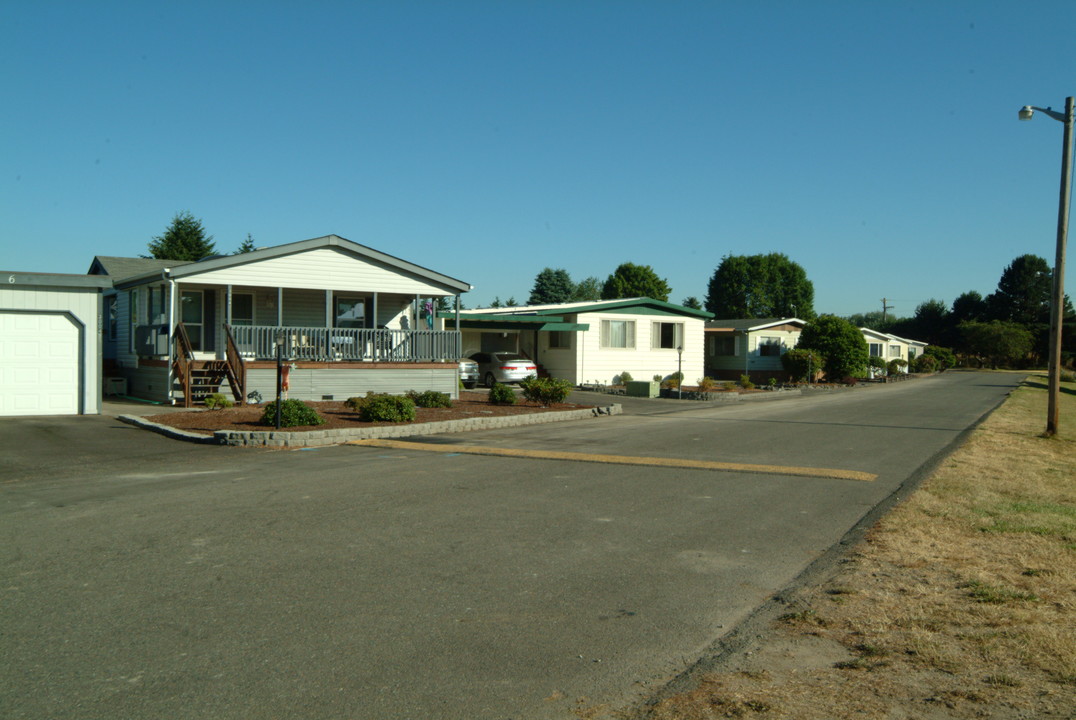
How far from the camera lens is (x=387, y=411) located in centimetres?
1681

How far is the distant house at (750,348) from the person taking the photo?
1754 inches

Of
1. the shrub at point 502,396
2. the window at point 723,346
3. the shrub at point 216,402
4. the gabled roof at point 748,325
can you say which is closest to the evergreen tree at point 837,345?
the gabled roof at point 748,325

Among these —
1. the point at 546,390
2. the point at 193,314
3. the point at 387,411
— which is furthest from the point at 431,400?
the point at 193,314

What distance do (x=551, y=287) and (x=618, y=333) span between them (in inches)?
1831

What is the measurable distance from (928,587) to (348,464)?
8.27m

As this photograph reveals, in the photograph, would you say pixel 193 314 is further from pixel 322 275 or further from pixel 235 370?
pixel 235 370

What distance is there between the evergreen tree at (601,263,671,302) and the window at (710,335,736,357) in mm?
29471

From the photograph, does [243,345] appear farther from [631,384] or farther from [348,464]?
[631,384]

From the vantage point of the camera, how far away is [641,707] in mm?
4168

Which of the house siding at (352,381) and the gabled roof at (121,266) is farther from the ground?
the gabled roof at (121,266)

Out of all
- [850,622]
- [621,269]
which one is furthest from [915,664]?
[621,269]

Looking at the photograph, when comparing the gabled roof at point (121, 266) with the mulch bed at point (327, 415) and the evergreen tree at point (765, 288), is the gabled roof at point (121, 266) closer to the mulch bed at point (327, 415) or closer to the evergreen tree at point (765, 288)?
the mulch bed at point (327, 415)

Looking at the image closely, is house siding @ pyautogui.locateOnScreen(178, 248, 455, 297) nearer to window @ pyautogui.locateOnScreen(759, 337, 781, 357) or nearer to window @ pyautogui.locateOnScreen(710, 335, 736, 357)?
window @ pyautogui.locateOnScreen(710, 335, 736, 357)

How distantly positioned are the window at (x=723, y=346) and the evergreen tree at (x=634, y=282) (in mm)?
29471
